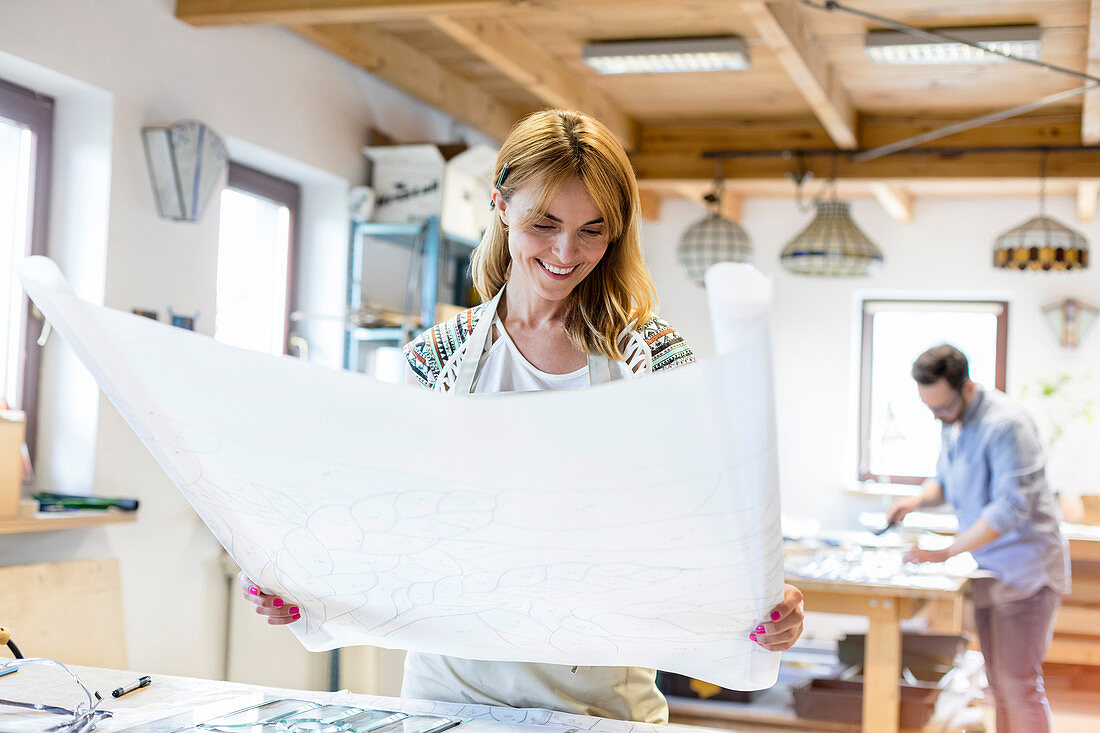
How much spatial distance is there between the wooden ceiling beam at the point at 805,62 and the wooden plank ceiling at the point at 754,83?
1 centimetres

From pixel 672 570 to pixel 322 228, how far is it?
378cm

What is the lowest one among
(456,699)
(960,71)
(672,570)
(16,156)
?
(456,699)

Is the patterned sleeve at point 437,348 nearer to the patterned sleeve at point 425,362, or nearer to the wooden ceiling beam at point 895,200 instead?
the patterned sleeve at point 425,362

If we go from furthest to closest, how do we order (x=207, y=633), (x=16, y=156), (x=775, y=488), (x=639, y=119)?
(x=639, y=119), (x=207, y=633), (x=16, y=156), (x=775, y=488)

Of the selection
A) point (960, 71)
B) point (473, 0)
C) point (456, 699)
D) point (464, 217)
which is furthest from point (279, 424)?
point (960, 71)

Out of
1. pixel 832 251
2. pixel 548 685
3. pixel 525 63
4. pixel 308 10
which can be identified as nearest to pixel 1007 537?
pixel 832 251

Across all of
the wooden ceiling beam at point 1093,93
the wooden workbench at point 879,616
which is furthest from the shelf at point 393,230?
the wooden ceiling beam at point 1093,93

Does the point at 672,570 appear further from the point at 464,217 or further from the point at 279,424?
the point at 464,217

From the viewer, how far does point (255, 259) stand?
4.25 meters

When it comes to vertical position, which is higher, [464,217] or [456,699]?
[464,217]

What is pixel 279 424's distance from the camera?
38.1 inches

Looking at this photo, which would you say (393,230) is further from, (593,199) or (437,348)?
(593,199)

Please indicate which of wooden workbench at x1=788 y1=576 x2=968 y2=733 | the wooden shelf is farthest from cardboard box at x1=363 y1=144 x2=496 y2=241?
wooden workbench at x1=788 y1=576 x2=968 y2=733

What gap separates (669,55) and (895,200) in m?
2.46
